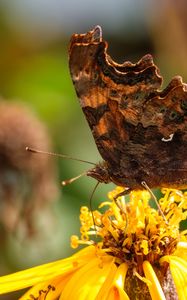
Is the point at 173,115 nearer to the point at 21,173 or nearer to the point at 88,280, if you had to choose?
the point at 88,280

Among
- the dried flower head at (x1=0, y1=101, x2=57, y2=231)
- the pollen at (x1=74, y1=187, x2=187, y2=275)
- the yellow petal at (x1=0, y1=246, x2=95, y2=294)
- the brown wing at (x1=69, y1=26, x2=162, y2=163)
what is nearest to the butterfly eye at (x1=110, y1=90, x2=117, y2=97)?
the brown wing at (x1=69, y1=26, x2=162, y2=163)

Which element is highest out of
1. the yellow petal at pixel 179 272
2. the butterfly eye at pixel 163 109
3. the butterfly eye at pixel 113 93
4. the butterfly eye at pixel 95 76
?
the butterfly eye at pixel 95 76

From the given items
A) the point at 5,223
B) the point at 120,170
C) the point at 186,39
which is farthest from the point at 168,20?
the point at 120,170

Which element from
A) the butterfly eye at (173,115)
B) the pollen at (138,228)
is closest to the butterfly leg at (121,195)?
the pollen at (138,228)

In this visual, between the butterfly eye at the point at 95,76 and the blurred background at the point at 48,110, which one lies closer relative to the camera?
the butterfly eye at the point at 95,76

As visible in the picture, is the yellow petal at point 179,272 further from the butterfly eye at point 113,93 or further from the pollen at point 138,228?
the butterfly eye at point 113,93

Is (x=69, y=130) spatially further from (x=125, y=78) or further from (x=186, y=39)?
(x=125, y=78)

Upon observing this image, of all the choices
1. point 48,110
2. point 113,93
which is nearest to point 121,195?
point 113,93
